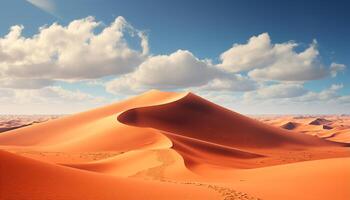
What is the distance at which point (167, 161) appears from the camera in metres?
24.8

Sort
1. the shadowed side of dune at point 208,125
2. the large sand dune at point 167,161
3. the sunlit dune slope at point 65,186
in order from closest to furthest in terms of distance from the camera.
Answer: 1. the sunlit dune slope at point 65,186
2. the large sand dune at point 167,161
3. the shadowed side of dune at point 208,125

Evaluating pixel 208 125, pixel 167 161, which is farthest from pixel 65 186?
pixel 208 125

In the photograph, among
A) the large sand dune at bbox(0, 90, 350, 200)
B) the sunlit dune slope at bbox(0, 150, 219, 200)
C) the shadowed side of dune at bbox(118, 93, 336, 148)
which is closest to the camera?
the sunlit dune slope at bbox(0, 150, 219, 200)

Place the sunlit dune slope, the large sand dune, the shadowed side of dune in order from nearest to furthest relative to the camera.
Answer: the sunlit dune slope → the large sand dune → the shadowed side of dune

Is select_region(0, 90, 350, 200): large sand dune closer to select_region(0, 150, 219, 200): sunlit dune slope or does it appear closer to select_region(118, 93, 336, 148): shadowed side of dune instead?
select_region(0, 150, 219, 200): sunlit dune slope

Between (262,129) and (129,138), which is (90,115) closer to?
(129,138)

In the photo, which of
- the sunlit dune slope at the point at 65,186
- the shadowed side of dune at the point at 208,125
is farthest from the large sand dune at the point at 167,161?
the shadowed side of dune at the point at 208,125

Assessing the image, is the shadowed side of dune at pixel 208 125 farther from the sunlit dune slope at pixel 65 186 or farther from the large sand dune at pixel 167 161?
the sunlit dune slope at pixel 65 186

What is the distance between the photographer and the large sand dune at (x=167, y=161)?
1162 centimetres

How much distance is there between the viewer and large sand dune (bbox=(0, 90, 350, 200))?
1162 cm

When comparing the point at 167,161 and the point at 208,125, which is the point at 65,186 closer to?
the point at 167,161

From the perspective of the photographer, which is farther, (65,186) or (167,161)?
(167,161)

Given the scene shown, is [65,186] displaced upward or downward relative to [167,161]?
downward

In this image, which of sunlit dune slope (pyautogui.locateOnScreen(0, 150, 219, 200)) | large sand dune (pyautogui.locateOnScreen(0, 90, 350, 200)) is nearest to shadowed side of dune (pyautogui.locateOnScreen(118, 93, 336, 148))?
large sand dune (pyautogui.locateOnScreen(0, 90, 350, 200))
